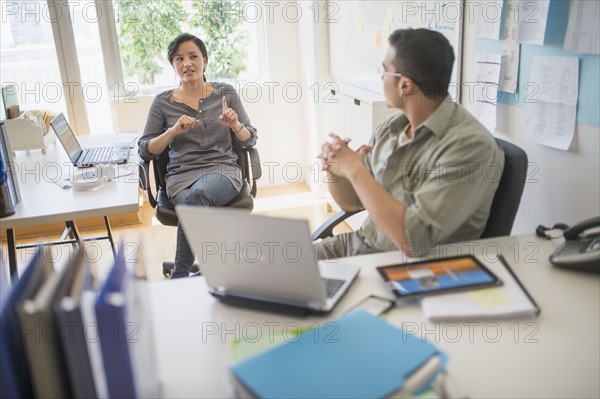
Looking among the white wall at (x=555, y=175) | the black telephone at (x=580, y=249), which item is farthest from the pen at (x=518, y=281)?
the white wall at (x=555, y=175)

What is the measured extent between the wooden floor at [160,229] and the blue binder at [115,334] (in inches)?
88.7

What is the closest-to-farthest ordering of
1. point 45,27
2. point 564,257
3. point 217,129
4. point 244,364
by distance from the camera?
point 244,364 → point 564,257 → point 217,129 → point 45,27

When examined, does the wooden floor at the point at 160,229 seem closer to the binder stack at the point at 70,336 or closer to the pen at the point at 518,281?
the pen at the point at 518,281

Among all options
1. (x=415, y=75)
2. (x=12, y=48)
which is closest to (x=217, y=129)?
(x=415, y=75)

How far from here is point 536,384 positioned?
0.99 m

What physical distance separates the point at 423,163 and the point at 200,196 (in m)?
1.26

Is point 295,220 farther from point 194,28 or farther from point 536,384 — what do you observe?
point 194,28

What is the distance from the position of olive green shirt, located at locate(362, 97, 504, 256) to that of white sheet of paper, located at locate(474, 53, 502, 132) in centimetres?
49

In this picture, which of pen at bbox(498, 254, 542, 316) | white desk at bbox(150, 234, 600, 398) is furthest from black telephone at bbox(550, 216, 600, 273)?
pen at bbox(498, 254, 542, 316)

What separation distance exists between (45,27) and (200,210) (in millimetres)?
3326

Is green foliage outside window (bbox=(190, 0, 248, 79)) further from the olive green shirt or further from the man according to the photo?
the olive green shirt

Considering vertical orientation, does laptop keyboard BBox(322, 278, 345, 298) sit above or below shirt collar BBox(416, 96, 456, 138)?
below

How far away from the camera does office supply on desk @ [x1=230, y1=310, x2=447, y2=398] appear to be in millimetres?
883

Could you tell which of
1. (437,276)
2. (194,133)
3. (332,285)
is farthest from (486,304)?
(194,133)
